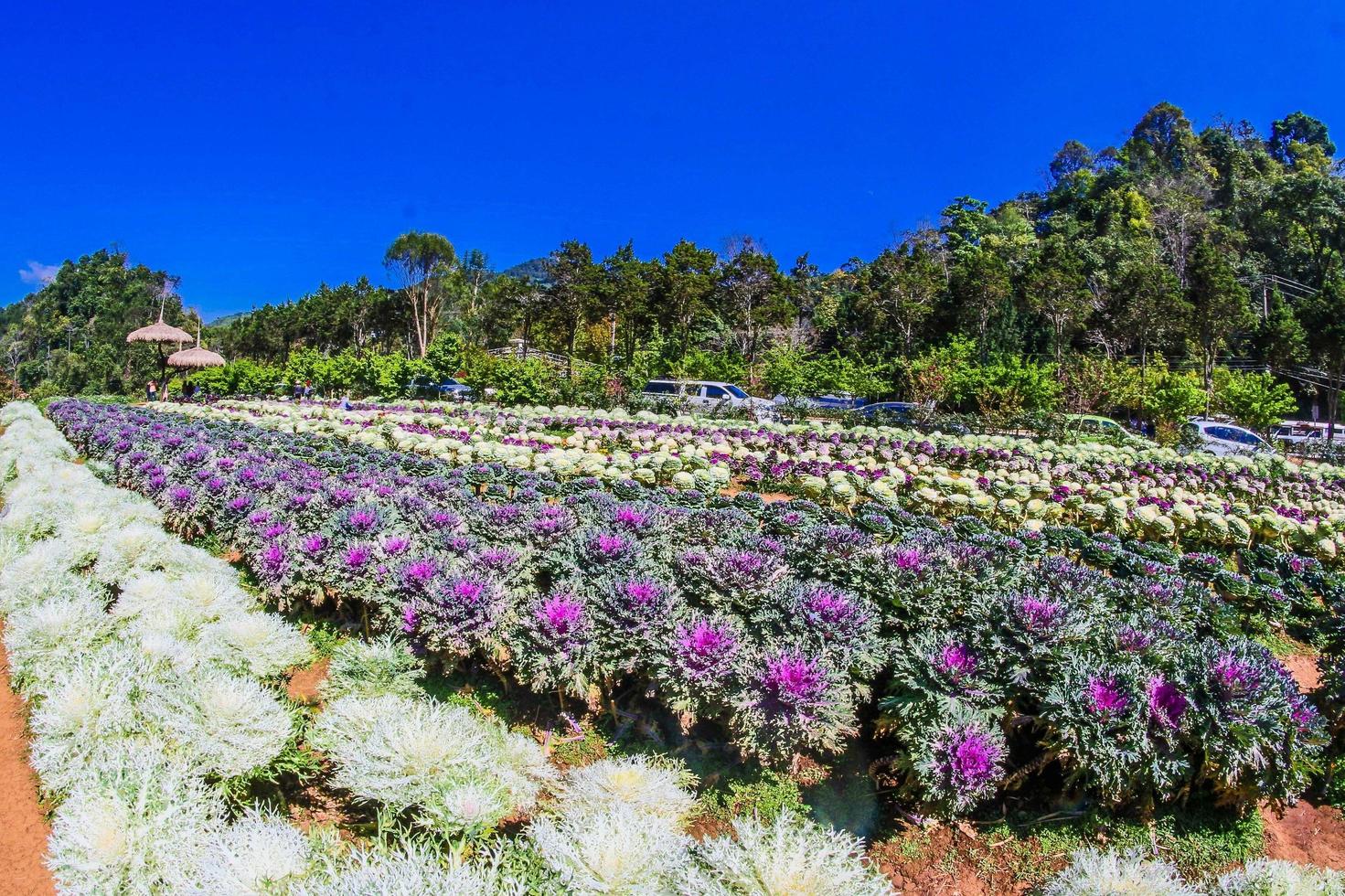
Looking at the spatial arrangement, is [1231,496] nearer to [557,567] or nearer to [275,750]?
[557,567]

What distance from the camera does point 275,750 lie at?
7.60 ft

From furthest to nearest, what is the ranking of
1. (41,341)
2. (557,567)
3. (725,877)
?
(41,341)
(557,567)
(725,877)

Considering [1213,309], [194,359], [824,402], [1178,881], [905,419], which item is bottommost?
[1178,881]

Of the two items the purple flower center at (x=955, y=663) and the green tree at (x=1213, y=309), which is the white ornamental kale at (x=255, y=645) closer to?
the purple flower center at (x=955, y=663)

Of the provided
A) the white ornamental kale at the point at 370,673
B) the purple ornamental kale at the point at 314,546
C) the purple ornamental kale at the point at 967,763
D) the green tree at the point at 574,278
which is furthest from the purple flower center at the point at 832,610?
the green tree at the point at 574,278

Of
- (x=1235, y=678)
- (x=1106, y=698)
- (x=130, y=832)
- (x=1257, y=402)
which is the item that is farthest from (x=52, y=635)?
(x=1257, y=402)

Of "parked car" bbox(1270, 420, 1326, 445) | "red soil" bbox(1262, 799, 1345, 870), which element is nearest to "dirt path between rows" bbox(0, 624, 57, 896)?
"red soil" bbox(1262, 799, 1345, 870)

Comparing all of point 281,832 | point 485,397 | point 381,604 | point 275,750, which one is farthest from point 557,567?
point 485,397

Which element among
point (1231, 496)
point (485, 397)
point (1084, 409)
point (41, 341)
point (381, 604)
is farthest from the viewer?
point (41, 341)

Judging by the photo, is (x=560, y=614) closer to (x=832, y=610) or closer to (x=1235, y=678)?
(x=832, y=610)

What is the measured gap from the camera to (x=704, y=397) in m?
18.2

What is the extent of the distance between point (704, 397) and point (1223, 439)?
483 inches

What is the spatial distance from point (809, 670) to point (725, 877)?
911 millimetres

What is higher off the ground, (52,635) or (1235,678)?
(1235,678)
